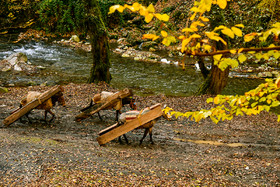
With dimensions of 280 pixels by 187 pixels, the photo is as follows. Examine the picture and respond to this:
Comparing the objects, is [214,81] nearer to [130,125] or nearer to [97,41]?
[97,41]

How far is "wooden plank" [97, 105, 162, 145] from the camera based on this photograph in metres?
5.41

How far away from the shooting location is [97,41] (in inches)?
456

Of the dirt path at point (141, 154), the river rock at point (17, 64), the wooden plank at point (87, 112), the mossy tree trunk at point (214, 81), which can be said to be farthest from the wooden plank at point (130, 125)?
the river rock at point (17, 64)

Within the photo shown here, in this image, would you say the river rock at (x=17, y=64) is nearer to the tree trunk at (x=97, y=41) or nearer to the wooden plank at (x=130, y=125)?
the tree trunk at (x=97, y=41)

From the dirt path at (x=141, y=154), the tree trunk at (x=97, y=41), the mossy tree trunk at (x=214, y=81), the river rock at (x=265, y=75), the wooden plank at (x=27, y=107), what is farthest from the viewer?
the river rock at (x=265, y=75)

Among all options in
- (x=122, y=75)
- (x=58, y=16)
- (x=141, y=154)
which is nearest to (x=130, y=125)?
(x=141, y=154)

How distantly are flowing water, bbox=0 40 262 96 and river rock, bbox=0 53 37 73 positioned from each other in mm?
663

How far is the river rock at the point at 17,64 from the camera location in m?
15.8

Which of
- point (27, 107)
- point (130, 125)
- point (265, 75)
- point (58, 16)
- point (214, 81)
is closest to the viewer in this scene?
point (130, 125)

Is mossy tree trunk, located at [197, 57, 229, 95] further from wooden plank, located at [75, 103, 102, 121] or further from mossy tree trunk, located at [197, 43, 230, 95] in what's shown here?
wooden plank, located at [75, 103, 102, 121]

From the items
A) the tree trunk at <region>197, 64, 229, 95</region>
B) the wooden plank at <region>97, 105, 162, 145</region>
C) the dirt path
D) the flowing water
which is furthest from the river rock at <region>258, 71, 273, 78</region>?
the wooden plank at <region>97, 105, 162, 145</region>

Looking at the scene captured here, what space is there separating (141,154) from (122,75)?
10.6m

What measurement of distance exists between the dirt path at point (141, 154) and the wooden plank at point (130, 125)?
260 mm

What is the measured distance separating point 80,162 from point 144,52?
17.8 m
